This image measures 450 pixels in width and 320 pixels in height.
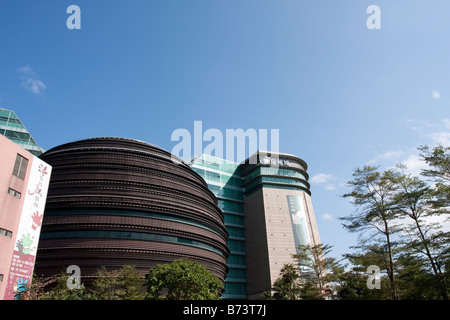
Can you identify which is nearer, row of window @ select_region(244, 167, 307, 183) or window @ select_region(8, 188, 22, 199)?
window @ select_region(8, 188, 22, 199)

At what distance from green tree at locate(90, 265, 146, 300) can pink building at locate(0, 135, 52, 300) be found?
1262cm

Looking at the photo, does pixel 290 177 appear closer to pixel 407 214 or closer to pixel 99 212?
pixel 99 212

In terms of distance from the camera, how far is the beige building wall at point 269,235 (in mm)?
91312

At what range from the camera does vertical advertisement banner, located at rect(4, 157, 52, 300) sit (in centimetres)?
2536

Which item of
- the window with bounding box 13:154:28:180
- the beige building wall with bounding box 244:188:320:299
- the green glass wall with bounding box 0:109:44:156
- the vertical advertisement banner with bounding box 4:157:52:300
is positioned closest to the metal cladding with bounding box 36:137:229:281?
the vertical advertisement banner with bounding box 4:157:52:300

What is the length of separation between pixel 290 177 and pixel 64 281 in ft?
265

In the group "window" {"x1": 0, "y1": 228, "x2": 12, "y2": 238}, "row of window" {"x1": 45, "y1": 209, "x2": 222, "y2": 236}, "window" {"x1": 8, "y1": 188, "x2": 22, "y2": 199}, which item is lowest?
"window" {"x1": 0, "y1": 228, "x2": 12, "y2": 238}

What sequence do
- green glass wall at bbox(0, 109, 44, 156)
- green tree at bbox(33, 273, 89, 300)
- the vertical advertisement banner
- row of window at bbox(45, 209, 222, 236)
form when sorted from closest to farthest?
the vertical advertisement banner < green tree at bbox(33, 273, 89, 300) < row of window at bbox(45, 209, 222, 236) < green glass wall at bbox(0, 109, 44, 156)

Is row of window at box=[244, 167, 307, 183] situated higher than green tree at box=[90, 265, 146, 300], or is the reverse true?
row of window at box=[244, 167, 307, 183]

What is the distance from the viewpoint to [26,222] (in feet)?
90.7

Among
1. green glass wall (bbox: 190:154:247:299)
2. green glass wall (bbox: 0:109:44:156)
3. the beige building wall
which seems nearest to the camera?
green glass wall (bbox: 0:109:44:156)

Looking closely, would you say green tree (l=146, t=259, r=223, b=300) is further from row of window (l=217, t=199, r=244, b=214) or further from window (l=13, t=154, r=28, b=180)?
row of window (l=217, t=199, r=244, b=214)

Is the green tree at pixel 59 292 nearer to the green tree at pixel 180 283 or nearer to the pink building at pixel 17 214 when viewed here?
the pink building at pixel 17 214

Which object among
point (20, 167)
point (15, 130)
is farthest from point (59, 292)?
point (15, 130)
